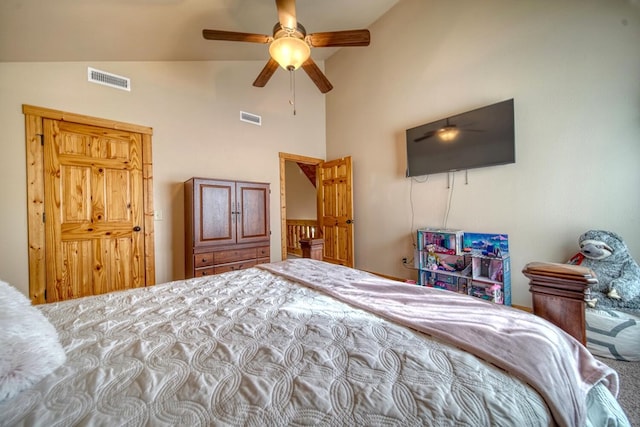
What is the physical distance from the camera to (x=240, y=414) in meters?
0.50

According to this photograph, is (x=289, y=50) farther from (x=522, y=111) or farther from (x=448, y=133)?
(x=522, y=111)

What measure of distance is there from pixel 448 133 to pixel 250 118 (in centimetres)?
270

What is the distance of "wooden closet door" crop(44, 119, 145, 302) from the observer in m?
2.24

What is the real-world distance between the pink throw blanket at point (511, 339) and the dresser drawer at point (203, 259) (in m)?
1.99

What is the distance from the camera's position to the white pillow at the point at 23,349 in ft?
1.75

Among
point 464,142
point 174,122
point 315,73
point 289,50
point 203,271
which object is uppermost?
point 315,73

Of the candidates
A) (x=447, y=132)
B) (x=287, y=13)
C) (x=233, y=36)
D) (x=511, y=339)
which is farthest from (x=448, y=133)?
(x=511, y=339)

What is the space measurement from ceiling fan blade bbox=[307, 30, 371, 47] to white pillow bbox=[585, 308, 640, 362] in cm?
274

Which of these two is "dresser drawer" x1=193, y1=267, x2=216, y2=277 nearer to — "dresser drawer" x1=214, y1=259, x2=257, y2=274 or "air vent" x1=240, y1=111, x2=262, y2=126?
"dresser drawer" x1=214, y1=259, x2=257, y2=274

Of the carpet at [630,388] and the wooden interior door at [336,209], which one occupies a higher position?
the wooden interior door at [336,209]

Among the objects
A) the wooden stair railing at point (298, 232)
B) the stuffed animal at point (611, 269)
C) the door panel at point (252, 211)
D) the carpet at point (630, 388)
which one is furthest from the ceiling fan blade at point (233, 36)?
the wooden stair railing at point (298, 232)

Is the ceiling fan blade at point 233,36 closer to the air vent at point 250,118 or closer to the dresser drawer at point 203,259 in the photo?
the air vent at point 250,118

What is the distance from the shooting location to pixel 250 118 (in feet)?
11.7

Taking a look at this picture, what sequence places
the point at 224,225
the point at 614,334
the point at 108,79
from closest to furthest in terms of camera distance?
the point at 614,334 < the point at 108,79 < the point at 224,225
